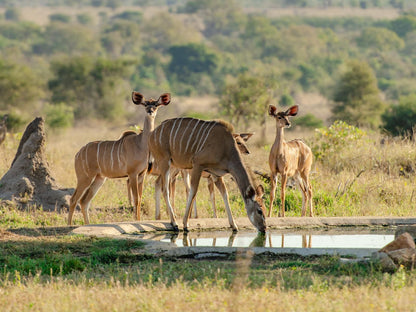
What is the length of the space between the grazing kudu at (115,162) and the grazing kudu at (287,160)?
1.69 meters

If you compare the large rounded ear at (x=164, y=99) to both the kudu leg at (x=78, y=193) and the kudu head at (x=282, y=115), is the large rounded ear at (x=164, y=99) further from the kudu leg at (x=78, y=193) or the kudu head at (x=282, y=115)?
the kudu head at (x=282, y=115)

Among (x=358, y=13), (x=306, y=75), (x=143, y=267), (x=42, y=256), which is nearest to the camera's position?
(x=143, y=267)

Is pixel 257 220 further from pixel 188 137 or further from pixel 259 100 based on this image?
pixel 259 100

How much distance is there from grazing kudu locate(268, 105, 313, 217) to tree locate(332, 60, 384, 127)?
62.6ft

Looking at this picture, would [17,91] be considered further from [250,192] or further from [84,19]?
[84,19]

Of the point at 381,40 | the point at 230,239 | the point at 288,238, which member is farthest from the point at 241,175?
the point at 381,40

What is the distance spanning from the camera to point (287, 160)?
10641 millimetres

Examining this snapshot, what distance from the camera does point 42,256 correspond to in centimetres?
711

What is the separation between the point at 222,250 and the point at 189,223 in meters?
1.70

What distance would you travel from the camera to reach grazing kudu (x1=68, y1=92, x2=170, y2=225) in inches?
394

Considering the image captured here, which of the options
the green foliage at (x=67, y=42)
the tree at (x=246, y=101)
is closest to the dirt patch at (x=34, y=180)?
the tree at (x=246, y=101)

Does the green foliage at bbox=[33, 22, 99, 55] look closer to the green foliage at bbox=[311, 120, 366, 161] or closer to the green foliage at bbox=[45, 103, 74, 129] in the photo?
the green foliage at bbox=[45, 103, 74, 129]

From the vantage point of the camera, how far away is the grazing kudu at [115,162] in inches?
394

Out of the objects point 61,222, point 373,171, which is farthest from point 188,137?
point 373,171
